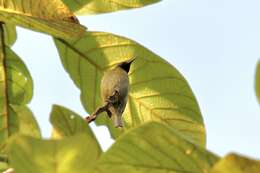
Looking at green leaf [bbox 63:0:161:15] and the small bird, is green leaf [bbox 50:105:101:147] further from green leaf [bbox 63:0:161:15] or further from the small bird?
green leaf [bbox 63:0:161:15]

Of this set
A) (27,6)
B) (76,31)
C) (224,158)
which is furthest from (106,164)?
(27,6)

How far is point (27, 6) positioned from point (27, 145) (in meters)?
0.79

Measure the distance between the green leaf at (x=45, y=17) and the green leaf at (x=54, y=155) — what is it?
66cm

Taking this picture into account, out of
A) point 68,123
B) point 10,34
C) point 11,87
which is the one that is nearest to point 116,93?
point 68,123

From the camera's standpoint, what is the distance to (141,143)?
1.04 m

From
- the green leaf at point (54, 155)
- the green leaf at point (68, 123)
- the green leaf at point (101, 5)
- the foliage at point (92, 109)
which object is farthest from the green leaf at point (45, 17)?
the green leaf at point (54, 155)

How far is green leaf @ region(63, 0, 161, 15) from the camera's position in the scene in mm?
1962

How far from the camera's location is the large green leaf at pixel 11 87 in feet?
6.64

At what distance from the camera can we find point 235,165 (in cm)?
92

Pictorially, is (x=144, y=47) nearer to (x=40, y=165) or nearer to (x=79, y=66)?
(x=79, y=66)

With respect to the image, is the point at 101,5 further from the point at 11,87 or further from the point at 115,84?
the point at 115,84

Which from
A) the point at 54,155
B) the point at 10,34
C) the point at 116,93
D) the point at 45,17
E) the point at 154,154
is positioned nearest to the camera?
the point at 54,155

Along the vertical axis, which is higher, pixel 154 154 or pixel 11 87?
pixel 154 154

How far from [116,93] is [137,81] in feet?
1.95
